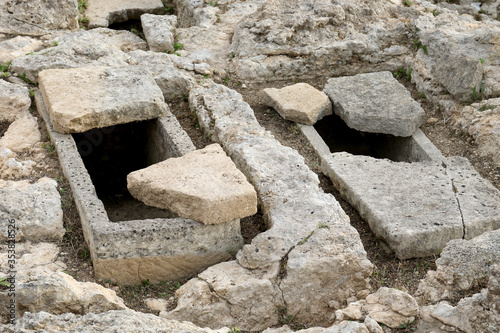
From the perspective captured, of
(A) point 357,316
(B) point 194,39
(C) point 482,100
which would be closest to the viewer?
(A) point 357,316

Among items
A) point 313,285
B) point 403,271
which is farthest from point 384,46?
point 313,285

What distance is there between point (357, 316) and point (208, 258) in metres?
1.24

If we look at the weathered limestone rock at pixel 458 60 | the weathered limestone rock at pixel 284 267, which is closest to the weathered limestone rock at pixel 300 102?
the weathered limestone rock at pixel 458 60

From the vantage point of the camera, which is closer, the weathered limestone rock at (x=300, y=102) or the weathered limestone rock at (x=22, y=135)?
the weathered limestone rock at (x=22, y=135)

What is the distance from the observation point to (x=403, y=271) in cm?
491

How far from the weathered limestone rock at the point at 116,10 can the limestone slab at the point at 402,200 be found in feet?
14.4

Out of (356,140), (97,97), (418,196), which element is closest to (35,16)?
(97,97)

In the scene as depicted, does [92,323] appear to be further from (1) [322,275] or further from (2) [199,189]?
(1) [322,275]

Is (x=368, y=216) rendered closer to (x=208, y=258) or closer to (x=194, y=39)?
(x=208, y=258)

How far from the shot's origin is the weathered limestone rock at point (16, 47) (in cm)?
697

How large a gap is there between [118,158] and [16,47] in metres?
1.92

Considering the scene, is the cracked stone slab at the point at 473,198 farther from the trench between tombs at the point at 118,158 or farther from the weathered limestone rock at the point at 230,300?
the trench between tombs at the point at 118,158

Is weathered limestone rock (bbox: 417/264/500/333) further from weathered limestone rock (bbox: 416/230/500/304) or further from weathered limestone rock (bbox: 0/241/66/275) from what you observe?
weathered limestone rock (bbox: 0/241/66/275)

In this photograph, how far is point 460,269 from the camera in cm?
413
